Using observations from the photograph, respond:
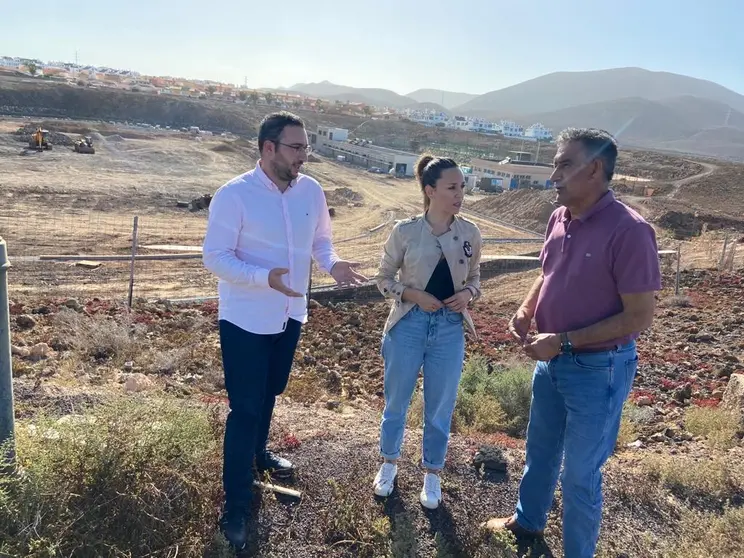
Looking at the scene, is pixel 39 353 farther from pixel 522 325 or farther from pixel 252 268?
pixel 522 325

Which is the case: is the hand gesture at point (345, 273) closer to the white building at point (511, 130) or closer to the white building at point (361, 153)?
the white building at point (361, 153)

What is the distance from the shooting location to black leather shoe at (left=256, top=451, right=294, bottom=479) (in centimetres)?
337

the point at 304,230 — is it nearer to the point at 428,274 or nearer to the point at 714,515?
the point at 428,274

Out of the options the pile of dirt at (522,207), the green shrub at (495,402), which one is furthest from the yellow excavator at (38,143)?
the green shrub at (495,402)

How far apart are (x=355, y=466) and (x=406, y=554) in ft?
2.65

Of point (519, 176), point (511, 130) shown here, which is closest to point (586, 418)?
point (519, 176)

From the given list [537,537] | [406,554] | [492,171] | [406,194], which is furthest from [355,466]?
[492,171]

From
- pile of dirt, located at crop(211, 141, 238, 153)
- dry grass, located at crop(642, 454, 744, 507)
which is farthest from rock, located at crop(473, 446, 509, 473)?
pile of dirt, located at crop(211, 141, 238, 153)

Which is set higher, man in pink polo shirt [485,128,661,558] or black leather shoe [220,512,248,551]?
man in pink polo shirt [485,128,661,558]

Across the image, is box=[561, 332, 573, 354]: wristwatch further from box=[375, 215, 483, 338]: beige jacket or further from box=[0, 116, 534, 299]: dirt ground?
box=[0, 116, 534, 299]: dirt ground

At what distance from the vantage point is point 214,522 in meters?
2.81

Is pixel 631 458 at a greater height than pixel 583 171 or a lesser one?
lesser

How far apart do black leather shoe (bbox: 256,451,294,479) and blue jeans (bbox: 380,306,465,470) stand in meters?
0.62

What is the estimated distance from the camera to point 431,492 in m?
3.23
